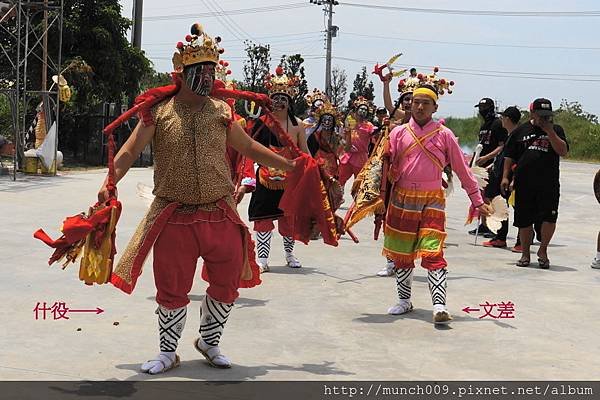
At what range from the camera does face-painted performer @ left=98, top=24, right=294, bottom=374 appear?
502 centimetres

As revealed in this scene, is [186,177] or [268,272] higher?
[186,177]

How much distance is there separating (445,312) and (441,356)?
2.98ft

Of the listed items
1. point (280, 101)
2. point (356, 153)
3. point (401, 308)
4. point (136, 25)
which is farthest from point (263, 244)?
point (136, 25)

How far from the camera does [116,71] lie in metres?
25.3

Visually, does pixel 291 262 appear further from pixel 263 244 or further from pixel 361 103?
pixel 361 103

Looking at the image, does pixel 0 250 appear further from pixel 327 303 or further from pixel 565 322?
pixel 565 322

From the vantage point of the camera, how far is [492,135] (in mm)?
11680

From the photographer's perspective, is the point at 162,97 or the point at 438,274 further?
the point at 438,274

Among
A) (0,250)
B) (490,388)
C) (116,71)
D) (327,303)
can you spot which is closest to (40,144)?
(116,71)

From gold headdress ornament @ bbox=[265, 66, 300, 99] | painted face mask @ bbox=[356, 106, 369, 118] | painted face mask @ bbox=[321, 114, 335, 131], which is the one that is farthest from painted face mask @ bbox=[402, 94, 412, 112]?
painted face mask @ bbox=[356, 106, 369, 118]

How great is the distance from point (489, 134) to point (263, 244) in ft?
14.2

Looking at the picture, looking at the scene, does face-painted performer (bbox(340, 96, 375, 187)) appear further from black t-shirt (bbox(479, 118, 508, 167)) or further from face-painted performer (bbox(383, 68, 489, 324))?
face-painted performer (bbox(383, 68, 489, 324))

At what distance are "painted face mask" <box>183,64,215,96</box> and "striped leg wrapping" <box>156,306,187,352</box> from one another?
1.28 m

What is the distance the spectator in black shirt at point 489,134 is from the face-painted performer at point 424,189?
4.88m
